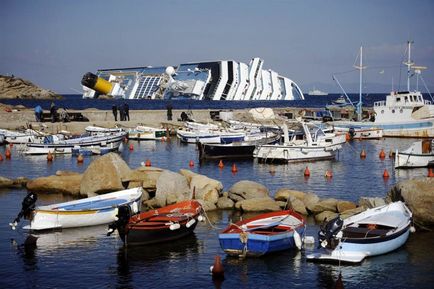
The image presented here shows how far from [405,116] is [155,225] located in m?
42.6

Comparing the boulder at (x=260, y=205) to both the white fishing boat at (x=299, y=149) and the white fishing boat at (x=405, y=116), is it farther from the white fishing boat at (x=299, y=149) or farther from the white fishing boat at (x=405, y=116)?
the white fishing boat at (x=405, y=116)

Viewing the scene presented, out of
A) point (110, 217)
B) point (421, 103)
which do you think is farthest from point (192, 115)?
point (110, 217)

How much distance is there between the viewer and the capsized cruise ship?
412 feet

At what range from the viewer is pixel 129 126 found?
59.6 metres

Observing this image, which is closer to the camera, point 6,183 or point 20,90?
point 6,183

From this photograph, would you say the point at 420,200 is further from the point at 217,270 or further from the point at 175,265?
the point at 175,265

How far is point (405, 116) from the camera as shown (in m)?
56.7

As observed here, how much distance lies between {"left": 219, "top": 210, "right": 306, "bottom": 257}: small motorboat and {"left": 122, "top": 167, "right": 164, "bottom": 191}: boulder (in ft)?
26.6

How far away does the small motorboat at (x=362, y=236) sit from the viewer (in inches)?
670

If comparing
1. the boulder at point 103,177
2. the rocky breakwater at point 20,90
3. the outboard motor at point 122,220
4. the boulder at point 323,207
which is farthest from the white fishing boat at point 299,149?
the rocky breakwater at point 20,90

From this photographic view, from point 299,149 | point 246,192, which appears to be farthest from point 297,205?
point 299,149

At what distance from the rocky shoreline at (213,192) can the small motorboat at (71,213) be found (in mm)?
2221

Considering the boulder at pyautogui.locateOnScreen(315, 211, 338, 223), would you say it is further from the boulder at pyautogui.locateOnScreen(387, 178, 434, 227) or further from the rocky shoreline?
the boulder at pyautogui.locateOnScreen(387, 178, 434, 227)

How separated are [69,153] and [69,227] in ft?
76.2
